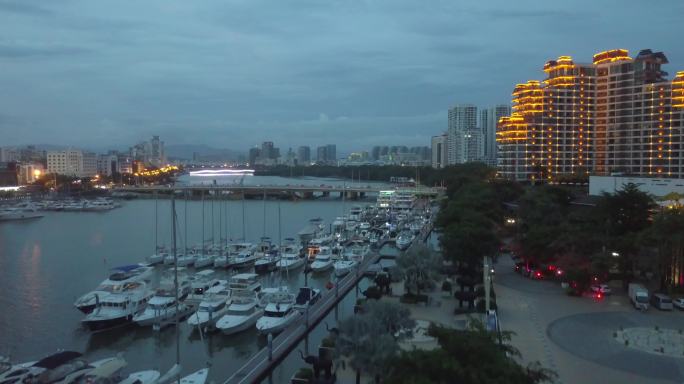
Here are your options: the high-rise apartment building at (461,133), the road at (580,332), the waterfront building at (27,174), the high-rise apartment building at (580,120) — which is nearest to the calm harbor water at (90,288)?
the road at (580,332)

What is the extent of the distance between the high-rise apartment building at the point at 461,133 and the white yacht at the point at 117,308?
76.5 metres

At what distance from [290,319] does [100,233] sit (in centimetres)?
2104

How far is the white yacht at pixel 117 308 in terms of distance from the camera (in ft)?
40.0

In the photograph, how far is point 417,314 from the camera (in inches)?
467

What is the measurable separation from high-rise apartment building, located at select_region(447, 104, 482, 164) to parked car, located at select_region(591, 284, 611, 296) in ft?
242

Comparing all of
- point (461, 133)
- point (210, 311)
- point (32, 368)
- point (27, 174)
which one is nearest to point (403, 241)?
point (210, 311)

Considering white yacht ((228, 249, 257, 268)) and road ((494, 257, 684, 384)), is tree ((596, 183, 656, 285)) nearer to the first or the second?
road ((494, 257, 684, 384))

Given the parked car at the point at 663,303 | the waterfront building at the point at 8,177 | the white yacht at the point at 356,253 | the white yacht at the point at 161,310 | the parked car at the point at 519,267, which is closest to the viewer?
the parked car at the point at 663,303

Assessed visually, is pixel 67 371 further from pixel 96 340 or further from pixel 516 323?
pixel 516 323

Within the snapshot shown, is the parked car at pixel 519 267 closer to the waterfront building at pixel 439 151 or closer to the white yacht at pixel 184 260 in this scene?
the white yacht at pixel 184 260

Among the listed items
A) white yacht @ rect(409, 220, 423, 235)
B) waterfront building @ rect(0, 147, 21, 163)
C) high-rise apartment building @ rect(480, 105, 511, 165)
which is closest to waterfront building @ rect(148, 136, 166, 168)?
waterfront building @ rect(0, 147, 21, 163)

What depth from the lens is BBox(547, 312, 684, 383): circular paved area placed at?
8.62 m

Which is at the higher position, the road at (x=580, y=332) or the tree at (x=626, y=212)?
the tree at (x=626, y=212)

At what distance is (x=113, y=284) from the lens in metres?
14.0
